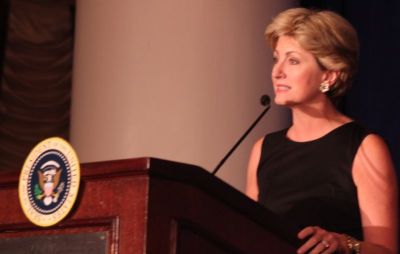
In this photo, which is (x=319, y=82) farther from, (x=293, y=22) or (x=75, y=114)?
(x=75, y=114)

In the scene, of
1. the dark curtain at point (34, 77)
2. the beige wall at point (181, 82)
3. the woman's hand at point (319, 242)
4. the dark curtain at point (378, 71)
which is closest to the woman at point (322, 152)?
the woman's hand at point (319, 242)

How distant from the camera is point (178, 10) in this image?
362 cm

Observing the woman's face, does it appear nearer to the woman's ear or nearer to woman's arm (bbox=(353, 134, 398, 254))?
the woman's ear

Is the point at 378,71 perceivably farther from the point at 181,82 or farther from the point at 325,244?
the point at 325,244

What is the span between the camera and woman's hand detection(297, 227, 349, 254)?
5.98ft

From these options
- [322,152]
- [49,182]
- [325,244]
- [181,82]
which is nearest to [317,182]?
[322,152]

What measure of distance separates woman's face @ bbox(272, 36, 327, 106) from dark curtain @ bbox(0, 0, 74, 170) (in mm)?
3466

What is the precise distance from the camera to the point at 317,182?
2.38 meters

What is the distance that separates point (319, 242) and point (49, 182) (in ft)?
1.85

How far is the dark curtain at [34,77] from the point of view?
18.6 ft

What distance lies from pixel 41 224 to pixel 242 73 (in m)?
2.10

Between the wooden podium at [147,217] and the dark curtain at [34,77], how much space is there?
4.03 metres

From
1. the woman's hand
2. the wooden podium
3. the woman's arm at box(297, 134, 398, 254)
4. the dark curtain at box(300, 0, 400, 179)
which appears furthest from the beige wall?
the wooden podium

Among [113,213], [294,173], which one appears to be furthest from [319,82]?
[113,213]
